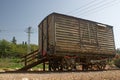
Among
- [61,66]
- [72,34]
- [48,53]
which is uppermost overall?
[72,34]

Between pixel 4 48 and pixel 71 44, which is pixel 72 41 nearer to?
pixel 71 44

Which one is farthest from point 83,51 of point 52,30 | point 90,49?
point 52,30

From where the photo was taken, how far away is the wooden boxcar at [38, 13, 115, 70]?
46.2ft

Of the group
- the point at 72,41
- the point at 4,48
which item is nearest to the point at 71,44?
the point at 72,41

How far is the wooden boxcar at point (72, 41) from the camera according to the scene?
1409 centimetres

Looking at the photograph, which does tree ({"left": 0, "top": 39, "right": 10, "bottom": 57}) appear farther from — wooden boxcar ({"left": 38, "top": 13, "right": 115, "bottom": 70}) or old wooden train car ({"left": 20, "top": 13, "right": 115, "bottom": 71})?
wooden boxcar ({"left": 38, "top": 13, "right": 115, "bottom": 70})

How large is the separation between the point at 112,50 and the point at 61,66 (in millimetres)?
6531

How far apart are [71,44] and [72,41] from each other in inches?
11.3

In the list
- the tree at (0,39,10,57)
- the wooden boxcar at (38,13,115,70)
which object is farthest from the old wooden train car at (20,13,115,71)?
the tree at (0,39,10,57)

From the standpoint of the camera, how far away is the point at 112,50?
18.5 m

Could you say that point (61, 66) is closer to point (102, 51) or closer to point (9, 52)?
point (102, 51)

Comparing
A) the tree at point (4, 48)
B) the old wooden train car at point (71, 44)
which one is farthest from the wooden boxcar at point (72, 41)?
the tree at point (4, 48)

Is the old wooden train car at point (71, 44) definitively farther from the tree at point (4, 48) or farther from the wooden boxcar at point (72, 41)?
the tree at point (4, 48)

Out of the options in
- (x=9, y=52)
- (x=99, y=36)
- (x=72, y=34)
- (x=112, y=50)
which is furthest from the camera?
(x=9, y=52)
